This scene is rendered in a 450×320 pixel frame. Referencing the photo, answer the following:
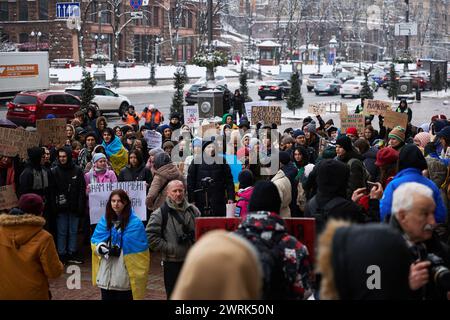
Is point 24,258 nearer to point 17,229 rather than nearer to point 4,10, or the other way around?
point 17,229

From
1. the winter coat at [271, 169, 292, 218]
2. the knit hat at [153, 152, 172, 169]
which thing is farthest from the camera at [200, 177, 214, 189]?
the winter coat at [271, 169, 292, 218]

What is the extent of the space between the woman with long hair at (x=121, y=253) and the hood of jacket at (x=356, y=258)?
11.2 ft

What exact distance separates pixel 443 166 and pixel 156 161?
3.37 metres

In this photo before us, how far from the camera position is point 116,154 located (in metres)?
12.4

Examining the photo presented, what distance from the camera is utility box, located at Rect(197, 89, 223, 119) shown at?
24.6 meters

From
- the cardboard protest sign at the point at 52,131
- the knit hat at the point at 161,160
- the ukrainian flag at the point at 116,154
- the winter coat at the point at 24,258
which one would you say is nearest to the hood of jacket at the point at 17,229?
the winter coat at the point at 24,258

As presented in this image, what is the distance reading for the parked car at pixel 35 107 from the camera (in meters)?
28.5

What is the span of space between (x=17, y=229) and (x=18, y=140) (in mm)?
5110

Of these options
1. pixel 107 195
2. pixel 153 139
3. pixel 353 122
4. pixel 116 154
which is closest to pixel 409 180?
pixel 107 195

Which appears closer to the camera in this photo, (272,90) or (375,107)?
(375,107)

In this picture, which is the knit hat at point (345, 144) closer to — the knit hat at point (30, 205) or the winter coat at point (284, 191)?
the winter coat at point (284, 191)

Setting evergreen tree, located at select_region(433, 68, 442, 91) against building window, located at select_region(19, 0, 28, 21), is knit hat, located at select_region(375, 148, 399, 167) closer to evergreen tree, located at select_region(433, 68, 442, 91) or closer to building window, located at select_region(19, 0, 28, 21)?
evergreen tree, located at select_region(433, 68, 442, 91)

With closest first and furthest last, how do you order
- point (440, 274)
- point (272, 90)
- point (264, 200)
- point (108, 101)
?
point (440, 274) → point (264, 200) → point (108, 101) → point (272, 90)

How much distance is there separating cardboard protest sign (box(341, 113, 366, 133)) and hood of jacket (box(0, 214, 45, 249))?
35.3ft
